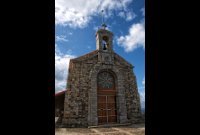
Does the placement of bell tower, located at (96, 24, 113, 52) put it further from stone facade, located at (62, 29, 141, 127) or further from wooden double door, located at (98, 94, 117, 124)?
wooden double door, located at (98, 94, 117, 124)

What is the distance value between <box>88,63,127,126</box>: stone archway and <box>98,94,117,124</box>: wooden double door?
33cm

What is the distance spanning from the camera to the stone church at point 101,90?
1075 cm

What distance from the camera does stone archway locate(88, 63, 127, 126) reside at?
1095 centimetres

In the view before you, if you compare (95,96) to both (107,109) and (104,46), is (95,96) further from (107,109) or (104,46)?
(104,46)

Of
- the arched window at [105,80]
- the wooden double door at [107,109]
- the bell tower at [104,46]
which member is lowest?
the wooden double door at [107,109]

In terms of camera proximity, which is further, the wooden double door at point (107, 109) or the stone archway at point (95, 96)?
the wooden double door at point (107, 109)

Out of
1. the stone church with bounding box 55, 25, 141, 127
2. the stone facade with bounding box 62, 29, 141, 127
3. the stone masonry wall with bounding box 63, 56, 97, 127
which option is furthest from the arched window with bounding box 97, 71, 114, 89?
the stone masonry wall with bounding box 63, 56, 97, 127

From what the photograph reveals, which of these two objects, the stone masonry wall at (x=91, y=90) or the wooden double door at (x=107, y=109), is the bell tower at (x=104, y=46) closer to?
the stone masonry wall at (x=91, y=90)

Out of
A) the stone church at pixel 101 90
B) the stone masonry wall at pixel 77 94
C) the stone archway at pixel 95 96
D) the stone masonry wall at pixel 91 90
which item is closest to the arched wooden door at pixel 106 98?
the stone church at pixel 101 90

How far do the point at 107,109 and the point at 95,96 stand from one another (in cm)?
151

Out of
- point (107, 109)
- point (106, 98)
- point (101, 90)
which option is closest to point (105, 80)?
point (101, 90)

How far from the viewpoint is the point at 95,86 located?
11.6 meters

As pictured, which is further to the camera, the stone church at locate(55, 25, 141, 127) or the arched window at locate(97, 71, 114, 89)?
the arched window at locate(97, 71, 114, 89)
